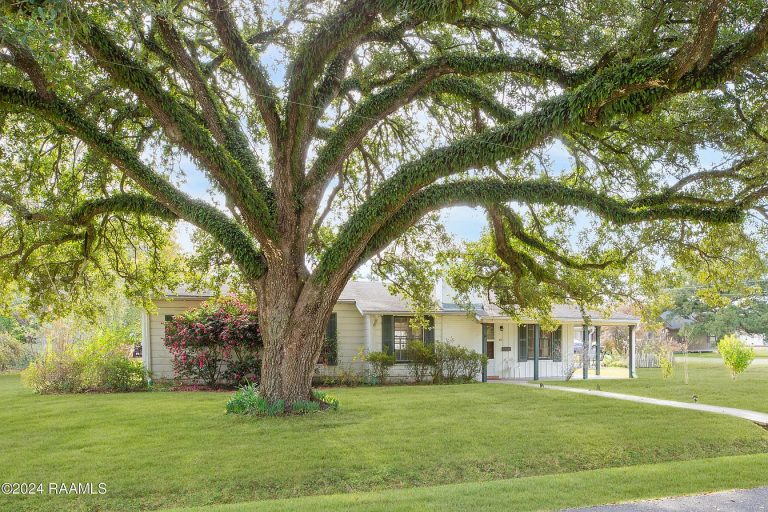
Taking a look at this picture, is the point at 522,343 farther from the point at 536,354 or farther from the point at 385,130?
the point at 385,130

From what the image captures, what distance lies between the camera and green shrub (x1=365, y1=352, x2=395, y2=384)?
18594 millimetres

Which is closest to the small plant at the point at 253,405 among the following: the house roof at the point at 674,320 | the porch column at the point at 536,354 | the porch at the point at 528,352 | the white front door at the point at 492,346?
the porch at the point at 528,352

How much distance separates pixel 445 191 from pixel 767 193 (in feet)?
16.7

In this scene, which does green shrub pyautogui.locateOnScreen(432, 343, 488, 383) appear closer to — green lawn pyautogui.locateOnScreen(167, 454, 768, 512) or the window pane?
the window pane

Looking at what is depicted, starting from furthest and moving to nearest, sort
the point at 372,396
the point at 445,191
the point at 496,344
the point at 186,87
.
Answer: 1. the point at 496,344
2. the point at 372,396
3. the point at 186,87
4. the point at 445,191

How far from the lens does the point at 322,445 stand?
9008 millimetres

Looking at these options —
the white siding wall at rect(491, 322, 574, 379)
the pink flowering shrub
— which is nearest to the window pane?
the white siding wall at rect(491, 322, 574, 379)

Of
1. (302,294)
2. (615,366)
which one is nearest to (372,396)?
(302,294)

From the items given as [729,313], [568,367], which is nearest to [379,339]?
[568,367]

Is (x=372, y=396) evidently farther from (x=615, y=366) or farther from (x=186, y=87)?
(x=615, y=366)

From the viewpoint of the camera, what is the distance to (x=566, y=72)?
956 centimetres

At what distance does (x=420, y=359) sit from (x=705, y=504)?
13641mm

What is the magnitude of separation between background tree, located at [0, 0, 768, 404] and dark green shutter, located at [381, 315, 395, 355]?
5916 millimetres

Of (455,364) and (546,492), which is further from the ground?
(546,492)
